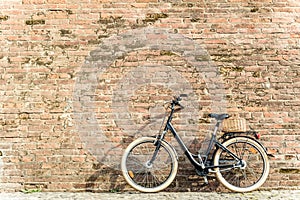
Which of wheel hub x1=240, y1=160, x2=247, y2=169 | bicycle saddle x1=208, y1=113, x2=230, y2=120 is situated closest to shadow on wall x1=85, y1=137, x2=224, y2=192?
wheel hub x1=240, y1=160, x2=247, y2=169

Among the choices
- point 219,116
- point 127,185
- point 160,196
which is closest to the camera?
point 160,196

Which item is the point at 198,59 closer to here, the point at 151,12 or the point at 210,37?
the point at 210,37

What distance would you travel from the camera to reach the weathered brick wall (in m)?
5.03

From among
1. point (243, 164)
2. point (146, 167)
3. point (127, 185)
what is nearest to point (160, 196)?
point (146, 167)

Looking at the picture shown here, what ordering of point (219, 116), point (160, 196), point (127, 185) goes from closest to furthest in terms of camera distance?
1. point (160, 196)
2. point (219, 116)
3. point (127, 185)

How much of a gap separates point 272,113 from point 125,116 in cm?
183

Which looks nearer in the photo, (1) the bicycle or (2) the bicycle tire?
(1) the bicycle

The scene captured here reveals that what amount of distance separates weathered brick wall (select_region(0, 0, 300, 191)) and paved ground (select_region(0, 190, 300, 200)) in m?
0.13

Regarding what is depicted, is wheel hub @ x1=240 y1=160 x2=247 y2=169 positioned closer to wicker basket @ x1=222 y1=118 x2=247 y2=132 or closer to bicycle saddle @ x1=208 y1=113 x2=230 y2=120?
wicker basket @ x1=222 y1=118 x2=247 y2=132

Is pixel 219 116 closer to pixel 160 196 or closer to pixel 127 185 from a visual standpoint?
pixel 160 196

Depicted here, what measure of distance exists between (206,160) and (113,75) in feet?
5.11

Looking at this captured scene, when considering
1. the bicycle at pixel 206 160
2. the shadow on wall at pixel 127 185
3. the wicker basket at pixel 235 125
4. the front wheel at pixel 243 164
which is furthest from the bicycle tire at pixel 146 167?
the wicker basket at pixel 235 125

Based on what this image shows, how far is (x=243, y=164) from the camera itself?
15.8 feet

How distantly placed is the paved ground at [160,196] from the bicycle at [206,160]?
0.32ft
